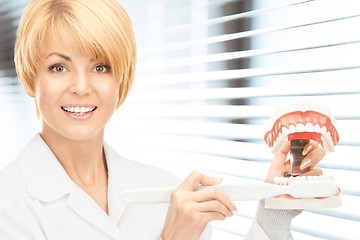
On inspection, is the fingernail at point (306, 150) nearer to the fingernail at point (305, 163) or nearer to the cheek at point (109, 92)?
the fingernail at point (305, 163)

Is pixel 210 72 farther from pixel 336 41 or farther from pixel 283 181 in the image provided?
pixel 283 181

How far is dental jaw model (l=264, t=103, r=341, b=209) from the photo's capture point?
0.74 meters

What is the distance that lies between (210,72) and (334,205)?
66cm

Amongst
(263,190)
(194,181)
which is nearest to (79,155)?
(194,181)

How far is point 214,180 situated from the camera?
801 mm

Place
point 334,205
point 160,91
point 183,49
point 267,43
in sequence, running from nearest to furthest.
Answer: point 334,205 → point 267,43 → point 183,49 → point 160,91

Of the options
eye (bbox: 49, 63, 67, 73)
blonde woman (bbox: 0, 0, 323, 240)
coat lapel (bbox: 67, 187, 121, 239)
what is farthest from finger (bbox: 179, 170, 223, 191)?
eye (bbox: 49, 63, 67, 73)

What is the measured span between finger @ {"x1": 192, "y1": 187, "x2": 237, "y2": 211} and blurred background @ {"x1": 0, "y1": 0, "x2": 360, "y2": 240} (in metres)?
0.35

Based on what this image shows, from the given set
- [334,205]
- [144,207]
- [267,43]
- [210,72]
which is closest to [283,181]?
[334,205]

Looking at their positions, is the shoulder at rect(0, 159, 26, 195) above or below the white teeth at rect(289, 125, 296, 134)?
below

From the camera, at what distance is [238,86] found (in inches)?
48.9

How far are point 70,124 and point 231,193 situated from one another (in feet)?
1.11

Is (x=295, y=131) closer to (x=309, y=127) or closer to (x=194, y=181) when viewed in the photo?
(x=309, y=127)

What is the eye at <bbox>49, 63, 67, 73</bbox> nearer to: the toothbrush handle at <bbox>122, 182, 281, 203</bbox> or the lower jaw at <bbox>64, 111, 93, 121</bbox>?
the lower jaw at <bbox>64, 111, 93, 121</bbox>
